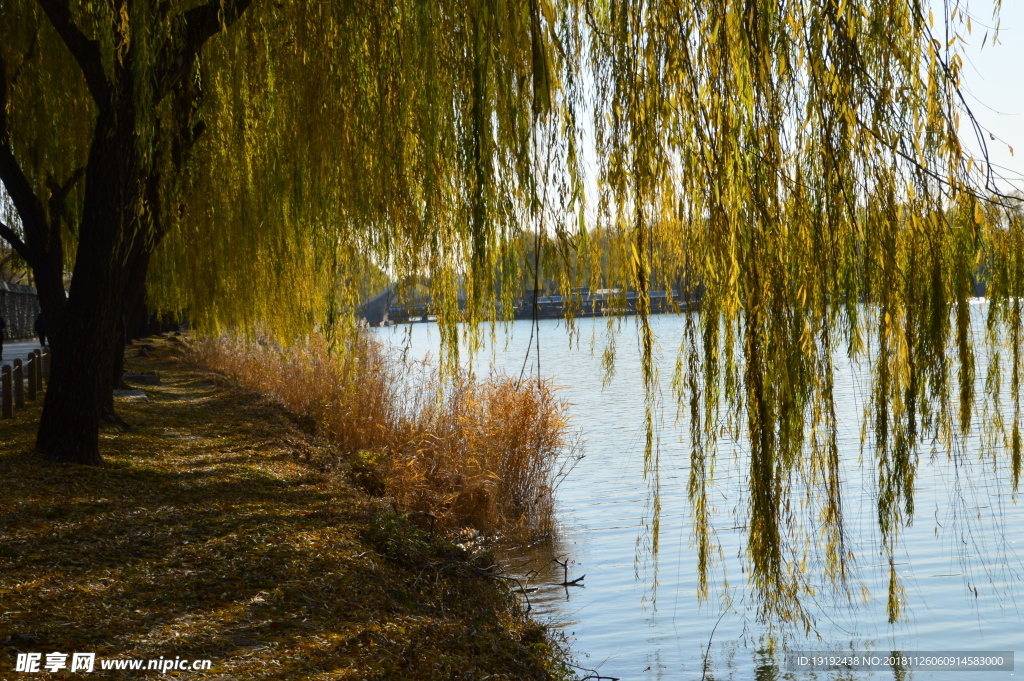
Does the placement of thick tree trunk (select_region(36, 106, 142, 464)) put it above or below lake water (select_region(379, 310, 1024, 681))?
above

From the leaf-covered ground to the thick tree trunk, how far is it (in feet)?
0.96

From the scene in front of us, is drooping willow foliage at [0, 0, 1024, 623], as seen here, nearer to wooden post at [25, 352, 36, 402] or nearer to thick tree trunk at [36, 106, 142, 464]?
thick tree trunk at [36, 106, 142, 464]

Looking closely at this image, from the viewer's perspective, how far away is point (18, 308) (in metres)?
34.4

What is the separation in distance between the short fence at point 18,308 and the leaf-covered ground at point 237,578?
27.6 meters

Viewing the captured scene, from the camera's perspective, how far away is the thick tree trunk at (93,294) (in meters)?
6.09

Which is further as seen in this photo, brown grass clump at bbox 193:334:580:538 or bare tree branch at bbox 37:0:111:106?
brown grass clump at bbox 193:334:580:538

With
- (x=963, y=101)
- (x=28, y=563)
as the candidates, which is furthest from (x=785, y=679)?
(x=28, y=563)

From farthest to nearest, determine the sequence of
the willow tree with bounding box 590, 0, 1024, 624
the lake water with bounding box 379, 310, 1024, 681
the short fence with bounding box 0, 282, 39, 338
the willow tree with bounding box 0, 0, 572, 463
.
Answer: the short fence with bounding box 0, 282, 39, 338
the lake water with bounding box 379, 310, 1024, 681
the willow tree with bounding box 0, 0, 572, 463
the willow tree with bounding box 590, 0, 1024, 624

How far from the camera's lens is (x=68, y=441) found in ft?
21.0

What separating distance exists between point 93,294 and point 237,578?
2861 millimetres

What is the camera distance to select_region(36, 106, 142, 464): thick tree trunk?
20.0 ft

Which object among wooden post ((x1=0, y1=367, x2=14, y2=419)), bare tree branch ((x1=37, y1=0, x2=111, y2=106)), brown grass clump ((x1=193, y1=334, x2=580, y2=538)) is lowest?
brown grass clump ((x1=193, y1=334, x2=580, y2=538))

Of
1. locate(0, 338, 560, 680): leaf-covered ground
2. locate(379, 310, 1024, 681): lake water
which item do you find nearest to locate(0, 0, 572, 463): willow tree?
locate(379, 310, 1024, 681): lake water

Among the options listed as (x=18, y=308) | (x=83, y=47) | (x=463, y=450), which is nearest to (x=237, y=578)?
(x=83, y=47)
